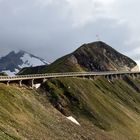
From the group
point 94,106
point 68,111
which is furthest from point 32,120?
point 94,106

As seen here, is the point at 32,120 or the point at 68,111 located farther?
the point at 68,111

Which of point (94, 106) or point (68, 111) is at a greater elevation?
point (94, 106)

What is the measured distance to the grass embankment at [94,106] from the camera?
445 feet

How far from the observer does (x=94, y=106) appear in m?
148

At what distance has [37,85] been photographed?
14162 centimetres

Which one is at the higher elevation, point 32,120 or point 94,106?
point 94,106

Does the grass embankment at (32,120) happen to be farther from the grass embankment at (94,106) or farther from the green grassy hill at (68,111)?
the grass embankment at (94,106)

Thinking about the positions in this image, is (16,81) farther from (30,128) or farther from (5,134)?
(5,134)

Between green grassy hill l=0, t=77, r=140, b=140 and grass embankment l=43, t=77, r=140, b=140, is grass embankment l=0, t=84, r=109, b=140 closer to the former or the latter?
green grassy hill l=0, t=77, r=140, b=140

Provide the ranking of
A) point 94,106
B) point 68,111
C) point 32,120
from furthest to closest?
point 94,106, point 68,111, point 32,120

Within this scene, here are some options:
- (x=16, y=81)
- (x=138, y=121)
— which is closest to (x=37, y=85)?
(x=16, y=81)

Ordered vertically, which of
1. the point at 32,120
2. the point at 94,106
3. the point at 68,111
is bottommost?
the point at 32,120

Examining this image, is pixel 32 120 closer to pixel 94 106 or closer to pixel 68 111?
pixel 68 111

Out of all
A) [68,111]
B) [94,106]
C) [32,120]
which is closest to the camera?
[32,120]
